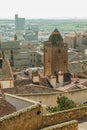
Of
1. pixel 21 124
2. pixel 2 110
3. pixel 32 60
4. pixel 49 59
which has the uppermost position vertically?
pixel 21 124

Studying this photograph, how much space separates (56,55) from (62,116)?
3951cm

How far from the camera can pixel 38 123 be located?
1227cm

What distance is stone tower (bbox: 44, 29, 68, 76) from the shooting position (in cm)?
5212

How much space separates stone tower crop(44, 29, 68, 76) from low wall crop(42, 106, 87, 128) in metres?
38.3

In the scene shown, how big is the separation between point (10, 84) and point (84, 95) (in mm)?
9441

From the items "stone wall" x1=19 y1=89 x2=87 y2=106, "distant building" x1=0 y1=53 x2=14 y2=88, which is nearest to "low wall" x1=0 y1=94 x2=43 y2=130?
"stone wall" x1=19 y1=89 x2=87 y2=106

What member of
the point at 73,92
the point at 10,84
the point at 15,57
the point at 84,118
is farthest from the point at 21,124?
the point at 15,57

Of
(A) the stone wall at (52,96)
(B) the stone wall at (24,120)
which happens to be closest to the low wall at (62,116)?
(B) the stone wall at (24,120)

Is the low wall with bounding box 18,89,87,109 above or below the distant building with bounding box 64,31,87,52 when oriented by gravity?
above

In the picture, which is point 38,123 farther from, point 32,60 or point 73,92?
point 32,60

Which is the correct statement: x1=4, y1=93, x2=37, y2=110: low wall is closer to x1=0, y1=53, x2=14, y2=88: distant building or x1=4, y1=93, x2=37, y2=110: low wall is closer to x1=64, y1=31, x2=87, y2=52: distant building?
x1=0, y1=53, x2=14, y2=88: distant building

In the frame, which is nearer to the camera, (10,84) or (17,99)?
(17,99)

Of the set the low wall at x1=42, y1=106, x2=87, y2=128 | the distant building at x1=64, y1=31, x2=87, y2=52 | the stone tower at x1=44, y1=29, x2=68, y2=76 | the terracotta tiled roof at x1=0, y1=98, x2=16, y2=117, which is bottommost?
the distant building at x1=64, y1=31, x2=87, y2=52

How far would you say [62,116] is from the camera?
1309cm
